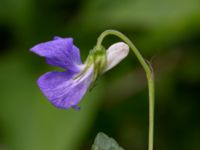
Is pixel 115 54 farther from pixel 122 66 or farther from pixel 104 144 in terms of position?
pixel 122 66

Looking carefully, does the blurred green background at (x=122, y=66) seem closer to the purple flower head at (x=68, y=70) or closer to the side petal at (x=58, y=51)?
the purple flower head at (x=68, y=70)

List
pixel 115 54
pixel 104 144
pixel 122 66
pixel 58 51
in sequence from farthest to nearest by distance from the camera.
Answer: pixel 122 66 → pixel 115 54 → pixel 104 144 → pixel 58 51

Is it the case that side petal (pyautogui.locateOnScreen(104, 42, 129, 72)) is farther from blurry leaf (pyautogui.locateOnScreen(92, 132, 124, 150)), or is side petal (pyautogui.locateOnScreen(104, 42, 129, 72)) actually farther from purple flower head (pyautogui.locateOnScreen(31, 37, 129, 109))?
blurry leaf (pyautogui.locateOnScreen(92, 132, 124, 150))

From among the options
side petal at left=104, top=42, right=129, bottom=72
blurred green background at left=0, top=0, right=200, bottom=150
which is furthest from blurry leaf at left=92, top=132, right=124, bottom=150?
blurred green background at left=0, top=0, right=200, bottom=150

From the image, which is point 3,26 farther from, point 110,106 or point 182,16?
point 182,16

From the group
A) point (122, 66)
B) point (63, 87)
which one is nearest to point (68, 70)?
point (63, 87)

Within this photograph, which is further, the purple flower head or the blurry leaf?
the blurry leaf
